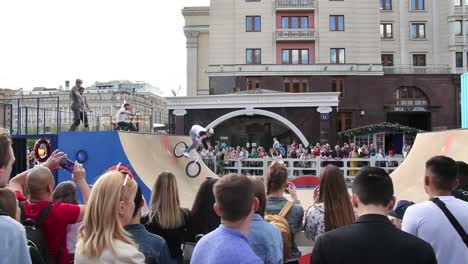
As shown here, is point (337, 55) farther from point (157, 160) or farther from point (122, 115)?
point (157, 160)

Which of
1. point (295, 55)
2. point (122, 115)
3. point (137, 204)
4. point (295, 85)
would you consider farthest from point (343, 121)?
point (137, 204)

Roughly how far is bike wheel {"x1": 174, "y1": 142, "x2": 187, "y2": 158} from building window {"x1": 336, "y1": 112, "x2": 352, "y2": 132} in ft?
90.1

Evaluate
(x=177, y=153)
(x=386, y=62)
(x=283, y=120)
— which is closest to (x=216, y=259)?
(x=177, y=153)

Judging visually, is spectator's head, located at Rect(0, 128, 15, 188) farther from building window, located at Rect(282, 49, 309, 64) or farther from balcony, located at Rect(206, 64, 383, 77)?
building window, located at Rect(282, 49, 309, 64)

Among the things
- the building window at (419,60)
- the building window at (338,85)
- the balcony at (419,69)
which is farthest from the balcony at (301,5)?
the building window at (419,60)

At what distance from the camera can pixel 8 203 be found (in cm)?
321

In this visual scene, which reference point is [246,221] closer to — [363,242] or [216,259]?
[216,259]

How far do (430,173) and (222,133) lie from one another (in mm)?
33644

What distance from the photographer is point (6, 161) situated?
3.44 m

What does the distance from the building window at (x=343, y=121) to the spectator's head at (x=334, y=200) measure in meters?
36.5

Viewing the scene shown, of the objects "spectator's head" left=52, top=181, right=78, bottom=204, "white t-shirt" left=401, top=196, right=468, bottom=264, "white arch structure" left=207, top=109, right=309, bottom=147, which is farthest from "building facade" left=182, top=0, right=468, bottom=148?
"white t-shirt" left=401, top=196, right=468, bottom=264

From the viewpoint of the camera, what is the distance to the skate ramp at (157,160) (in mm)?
12219

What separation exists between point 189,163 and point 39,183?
10222 millimetres

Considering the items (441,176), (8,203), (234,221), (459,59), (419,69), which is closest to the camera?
(234,221)
